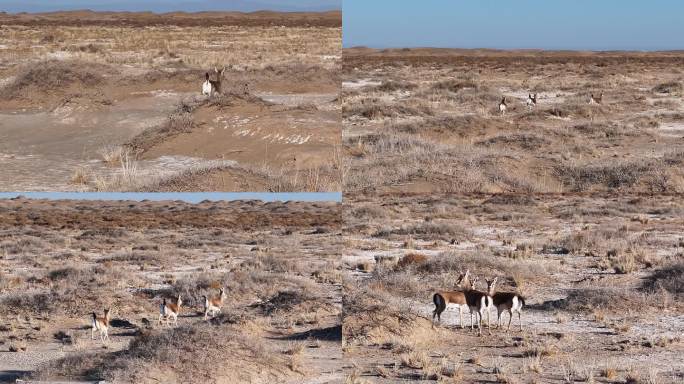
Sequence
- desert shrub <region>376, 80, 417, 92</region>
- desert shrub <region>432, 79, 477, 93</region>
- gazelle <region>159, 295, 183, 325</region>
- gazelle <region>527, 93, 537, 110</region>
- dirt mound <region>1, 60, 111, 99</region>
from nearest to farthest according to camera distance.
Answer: gazelle <region>159, 295, 183, 325</region>
dirt mound <region>1, 60, 111, 99</region>
gazelle <region>527, 93, 537, 110</region>
desert shrub <region>376, 80, 417, 92</region>
desert shrub <region>432, 79, 477, 93</region>

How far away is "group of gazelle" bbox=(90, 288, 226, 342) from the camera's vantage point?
13.4 metres

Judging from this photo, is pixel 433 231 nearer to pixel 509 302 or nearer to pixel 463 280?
pixel 463 280

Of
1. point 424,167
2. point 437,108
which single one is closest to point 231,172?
point 424,167

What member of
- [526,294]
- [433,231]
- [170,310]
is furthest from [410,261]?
[433,231]

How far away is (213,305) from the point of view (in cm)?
1543

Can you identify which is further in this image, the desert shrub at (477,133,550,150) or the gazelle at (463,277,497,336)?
the desert shrub at (477,133,550,150)

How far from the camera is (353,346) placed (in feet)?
41.5

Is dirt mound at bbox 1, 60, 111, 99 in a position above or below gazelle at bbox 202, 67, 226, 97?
below

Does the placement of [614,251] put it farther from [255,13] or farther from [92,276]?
[255,13]

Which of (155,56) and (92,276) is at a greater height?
(155,56)

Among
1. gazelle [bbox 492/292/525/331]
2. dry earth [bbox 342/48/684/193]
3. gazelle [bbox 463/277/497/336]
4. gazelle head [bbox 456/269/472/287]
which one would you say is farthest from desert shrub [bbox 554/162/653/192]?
gazelle [bbox 463/277/497/336]

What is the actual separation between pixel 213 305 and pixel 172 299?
1815mm

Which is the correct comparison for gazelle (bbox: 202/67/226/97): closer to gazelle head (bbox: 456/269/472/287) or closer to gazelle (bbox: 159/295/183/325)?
gazelle (bbox: 159/295/183/325)

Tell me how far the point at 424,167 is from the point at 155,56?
18.9 meters
